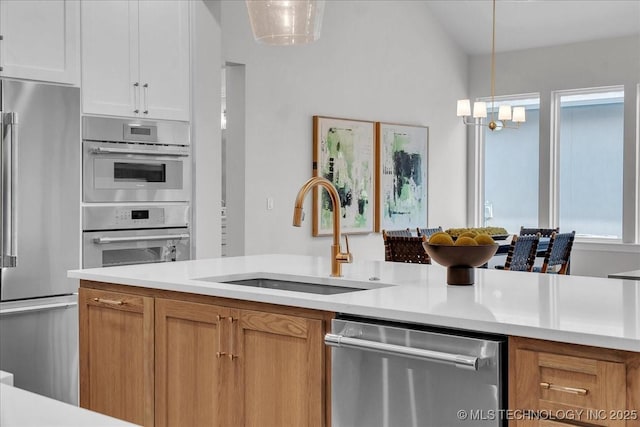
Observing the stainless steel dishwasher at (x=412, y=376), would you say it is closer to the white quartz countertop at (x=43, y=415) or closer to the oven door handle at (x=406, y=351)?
the oven door handle at (x=406, y=351)

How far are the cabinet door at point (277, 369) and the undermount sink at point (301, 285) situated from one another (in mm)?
427

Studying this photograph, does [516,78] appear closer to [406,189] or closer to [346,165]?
[406,189]

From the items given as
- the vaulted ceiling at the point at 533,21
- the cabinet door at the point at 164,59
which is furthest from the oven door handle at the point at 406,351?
the vaulted ceiling at the point at 533,21

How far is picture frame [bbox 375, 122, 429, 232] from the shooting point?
298 inches

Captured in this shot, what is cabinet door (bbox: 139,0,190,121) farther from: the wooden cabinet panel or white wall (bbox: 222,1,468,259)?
the wooden cabinet panel

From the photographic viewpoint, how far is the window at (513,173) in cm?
838

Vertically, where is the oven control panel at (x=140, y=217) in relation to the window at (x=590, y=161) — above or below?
below

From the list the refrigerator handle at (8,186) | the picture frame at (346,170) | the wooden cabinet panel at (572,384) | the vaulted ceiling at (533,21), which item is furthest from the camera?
the vaulted ceiling at (533,21)

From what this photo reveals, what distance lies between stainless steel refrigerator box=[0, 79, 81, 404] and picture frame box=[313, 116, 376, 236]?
2928 millimetres

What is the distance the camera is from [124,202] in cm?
446

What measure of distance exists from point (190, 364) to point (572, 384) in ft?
4.75

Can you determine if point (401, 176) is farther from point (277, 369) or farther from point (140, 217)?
point (277, 369)

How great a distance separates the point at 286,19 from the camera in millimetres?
2465

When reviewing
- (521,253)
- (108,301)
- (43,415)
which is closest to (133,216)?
(108,301)
